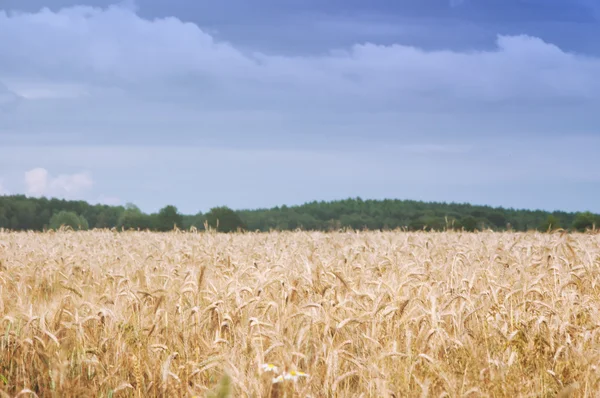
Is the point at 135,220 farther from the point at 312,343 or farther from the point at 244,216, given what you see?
the point at 312,343

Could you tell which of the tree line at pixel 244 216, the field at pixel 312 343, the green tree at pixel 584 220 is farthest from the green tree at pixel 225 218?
the field at pixel 312 343

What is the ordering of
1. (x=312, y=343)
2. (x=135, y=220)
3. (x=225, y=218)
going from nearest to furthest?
Answer: (x=312, y=343) < (x=225, y=218) < (x=135, y=220)

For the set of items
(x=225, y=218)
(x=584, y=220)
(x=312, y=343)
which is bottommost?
(x=312, y=343)

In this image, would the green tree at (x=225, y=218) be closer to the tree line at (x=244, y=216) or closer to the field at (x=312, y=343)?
the tree line at (x=244, y=216)

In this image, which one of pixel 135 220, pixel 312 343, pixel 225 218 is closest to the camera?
pixel 312 343

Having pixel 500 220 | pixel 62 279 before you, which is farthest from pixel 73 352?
pixel 500 220

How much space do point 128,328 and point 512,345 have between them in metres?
3.27

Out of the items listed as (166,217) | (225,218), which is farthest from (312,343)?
(166,217)

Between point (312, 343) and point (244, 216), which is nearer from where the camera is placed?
point (312, 343)

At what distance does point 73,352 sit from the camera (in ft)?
14.6

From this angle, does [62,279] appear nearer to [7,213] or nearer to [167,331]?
[167,331]

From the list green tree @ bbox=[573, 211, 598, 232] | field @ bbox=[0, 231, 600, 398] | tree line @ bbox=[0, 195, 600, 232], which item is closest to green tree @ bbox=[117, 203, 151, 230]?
tree line @ bbox=[0, 195, 600, 232]

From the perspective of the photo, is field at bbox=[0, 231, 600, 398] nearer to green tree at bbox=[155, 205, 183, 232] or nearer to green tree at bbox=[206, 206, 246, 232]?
green tree at bbox=[206, 206, 246, 232]

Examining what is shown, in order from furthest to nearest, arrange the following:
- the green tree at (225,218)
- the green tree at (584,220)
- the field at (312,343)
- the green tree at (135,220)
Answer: the green tree at (135,220) < the green tree at (584,220) < the green tree at (225,218) < the field at (312,343)
